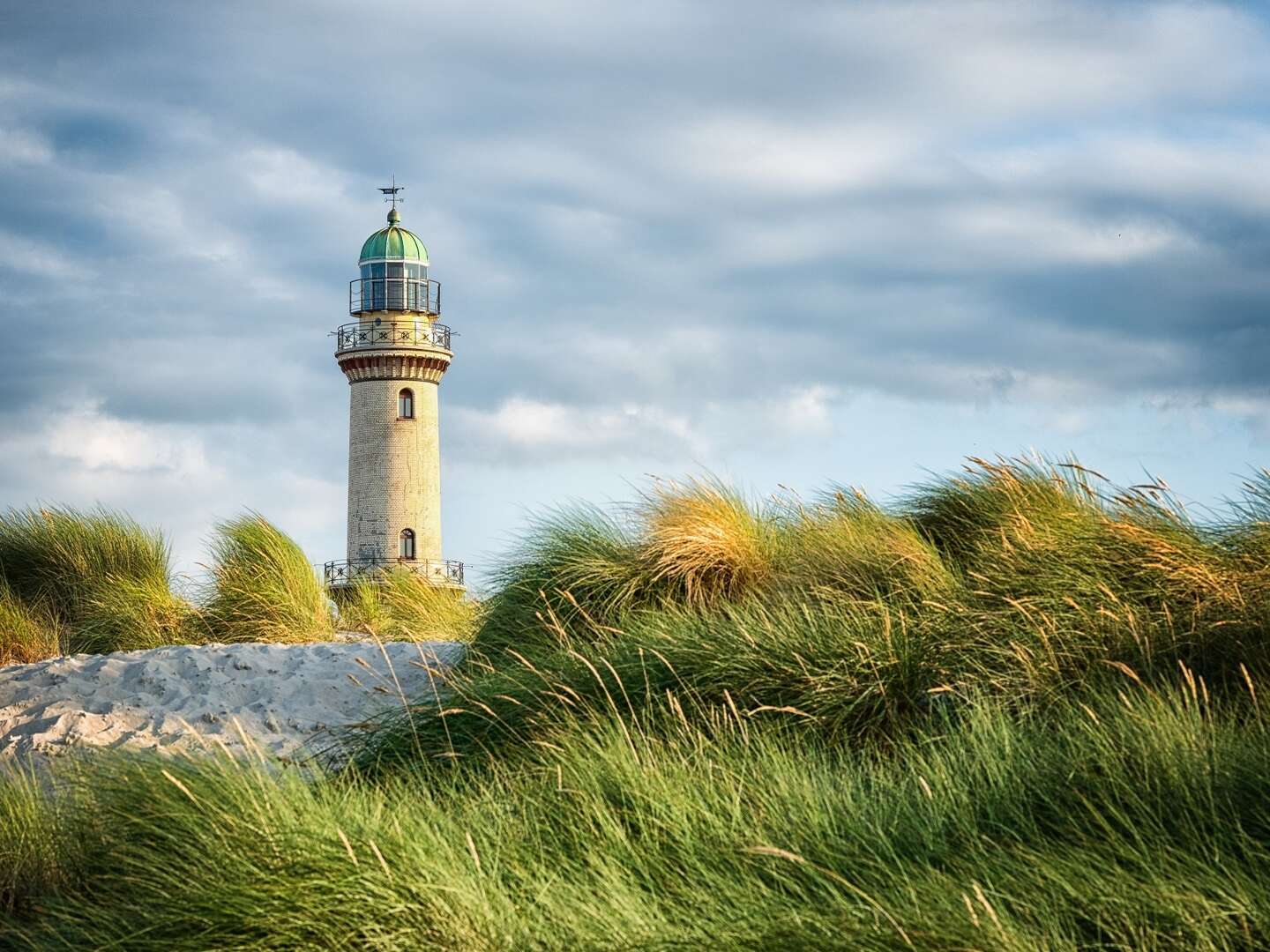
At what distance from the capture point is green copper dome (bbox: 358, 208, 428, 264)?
2919cm

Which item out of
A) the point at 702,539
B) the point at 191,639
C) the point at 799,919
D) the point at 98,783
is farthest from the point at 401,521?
the point at 799,919

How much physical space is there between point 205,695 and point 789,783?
496cm

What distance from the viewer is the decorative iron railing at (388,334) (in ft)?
93.2

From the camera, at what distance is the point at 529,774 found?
4.56 metres

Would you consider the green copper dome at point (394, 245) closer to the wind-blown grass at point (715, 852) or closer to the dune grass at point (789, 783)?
the dune grass at point (789, 783)

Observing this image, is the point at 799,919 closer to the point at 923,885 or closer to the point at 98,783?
the point at 923,885

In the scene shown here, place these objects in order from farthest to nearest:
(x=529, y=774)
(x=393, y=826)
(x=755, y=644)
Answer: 1. (x=755, y=644)
2. (x=529, y=774)
3. (x=393, y=826)

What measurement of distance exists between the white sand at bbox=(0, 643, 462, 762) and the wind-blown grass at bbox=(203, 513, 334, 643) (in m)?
1.60

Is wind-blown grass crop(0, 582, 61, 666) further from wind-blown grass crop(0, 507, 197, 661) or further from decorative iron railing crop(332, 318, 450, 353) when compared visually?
decorative iron railing crop(332, 318, 450, 353)

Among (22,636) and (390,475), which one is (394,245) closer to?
(390,475)

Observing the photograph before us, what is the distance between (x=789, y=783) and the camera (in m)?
3.97

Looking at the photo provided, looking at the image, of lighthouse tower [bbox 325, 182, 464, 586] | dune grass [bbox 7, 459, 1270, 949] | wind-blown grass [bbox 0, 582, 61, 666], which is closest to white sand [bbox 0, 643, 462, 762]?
dune grass [bbox 7, 459, 1270, 949]

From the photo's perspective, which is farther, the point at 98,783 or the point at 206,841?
the point at 98,783

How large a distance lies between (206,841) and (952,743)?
227 centimetres
